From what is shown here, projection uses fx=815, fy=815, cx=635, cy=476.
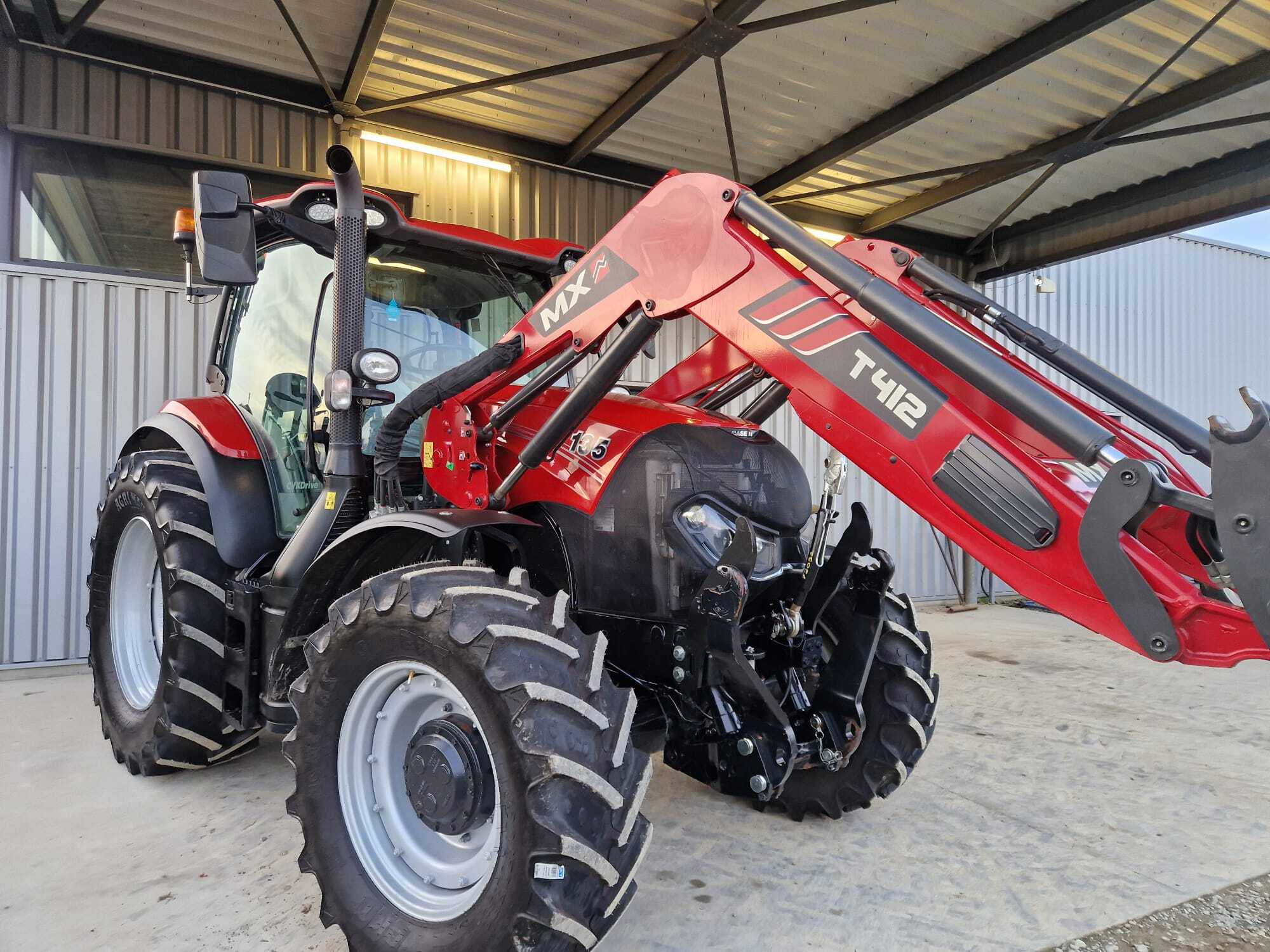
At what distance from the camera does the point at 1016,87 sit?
19.5 feet

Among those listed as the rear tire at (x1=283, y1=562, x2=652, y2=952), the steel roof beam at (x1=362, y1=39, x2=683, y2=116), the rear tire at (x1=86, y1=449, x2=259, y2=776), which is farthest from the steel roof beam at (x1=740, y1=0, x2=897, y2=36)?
the rear tire at (x1=283, y1=562, x2=652, y2=952)

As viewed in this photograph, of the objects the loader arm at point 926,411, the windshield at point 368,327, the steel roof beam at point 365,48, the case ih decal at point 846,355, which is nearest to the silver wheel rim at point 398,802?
the loader arm at point 926,411

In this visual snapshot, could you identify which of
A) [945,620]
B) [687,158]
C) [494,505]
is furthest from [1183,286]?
[494,505]

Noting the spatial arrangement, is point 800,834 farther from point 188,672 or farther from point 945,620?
point 945,620

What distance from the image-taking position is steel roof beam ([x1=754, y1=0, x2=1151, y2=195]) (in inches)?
193

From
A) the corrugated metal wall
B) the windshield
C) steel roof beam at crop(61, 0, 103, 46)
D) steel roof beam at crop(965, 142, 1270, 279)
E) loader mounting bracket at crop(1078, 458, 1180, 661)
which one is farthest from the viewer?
the corrugated metal wall

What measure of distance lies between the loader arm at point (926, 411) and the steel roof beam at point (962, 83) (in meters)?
3.70

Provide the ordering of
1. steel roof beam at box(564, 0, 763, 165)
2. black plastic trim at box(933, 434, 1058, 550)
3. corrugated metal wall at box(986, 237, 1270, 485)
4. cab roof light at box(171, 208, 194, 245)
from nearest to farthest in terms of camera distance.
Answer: black plastic trim at box(933, 434, 1058, 550), cab roof light at box(171, 208, 194, 245), steel roof beam at box(564, 0, 763, 165), corrugated metal wall at box(986, 237, 1270, 485)

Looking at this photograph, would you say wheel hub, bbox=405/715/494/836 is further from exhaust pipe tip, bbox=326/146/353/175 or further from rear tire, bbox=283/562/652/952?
exhaust pipe tip, bbox=326/146/353/175

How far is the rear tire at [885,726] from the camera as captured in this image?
2.86 meters

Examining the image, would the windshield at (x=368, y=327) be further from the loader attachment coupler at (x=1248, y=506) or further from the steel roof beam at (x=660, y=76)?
the steel roof beam at (x=660, y=76)

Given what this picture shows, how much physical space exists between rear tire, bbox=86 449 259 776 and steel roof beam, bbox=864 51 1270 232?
21.3ft

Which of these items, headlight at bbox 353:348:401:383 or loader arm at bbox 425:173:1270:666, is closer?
loader arm at bbox 425:173:1270:666

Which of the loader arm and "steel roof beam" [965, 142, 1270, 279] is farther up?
"steel roof beam" [965, 142, 1270, 279]
